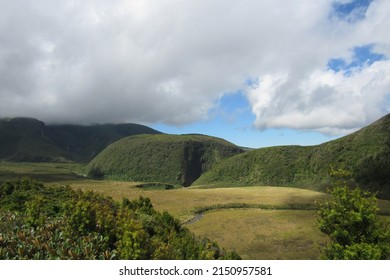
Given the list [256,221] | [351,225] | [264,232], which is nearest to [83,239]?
[351,225]

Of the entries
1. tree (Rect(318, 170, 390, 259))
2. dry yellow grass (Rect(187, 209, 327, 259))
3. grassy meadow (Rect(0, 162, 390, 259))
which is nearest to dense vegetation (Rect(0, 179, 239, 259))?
tree (Rect(318, 170, 390, 259))

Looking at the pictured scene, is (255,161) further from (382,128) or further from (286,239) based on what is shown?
(286,239)

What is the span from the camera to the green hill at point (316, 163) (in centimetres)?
11144

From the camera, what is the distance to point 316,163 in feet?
494

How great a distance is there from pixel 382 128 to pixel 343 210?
139179mm

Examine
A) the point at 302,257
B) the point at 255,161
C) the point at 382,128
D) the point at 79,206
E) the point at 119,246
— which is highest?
the point at 382,128

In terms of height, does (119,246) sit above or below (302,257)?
above

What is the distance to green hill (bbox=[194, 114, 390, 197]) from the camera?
111 metres

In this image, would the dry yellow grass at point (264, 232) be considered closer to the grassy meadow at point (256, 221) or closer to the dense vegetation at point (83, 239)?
the grassy meadow at point (256, 221)

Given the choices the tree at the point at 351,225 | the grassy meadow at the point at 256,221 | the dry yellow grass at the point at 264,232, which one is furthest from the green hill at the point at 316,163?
the tree at the point at 351,225

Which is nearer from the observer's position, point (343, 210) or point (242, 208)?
point (343, 210)

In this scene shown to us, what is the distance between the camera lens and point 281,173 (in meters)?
156
